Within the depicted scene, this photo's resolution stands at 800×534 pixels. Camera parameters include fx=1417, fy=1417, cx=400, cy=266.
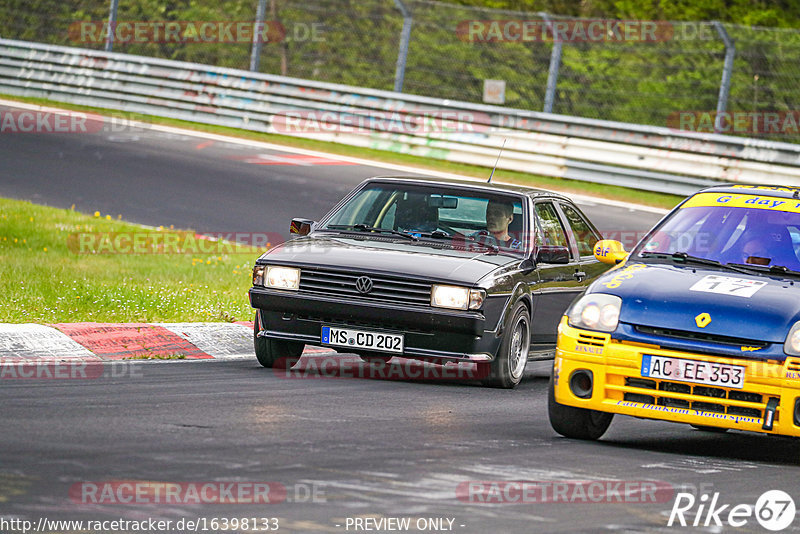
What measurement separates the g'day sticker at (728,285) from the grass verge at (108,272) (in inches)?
205

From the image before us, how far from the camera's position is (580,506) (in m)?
6.20

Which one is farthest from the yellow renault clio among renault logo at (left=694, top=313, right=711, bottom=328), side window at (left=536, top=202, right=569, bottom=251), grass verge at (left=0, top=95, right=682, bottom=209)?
grass verge at (left=0, top=95, right=682, bottom=209)

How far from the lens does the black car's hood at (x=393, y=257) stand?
980 cm

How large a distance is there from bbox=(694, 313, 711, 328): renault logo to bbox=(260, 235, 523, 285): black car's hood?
2408 millimetres

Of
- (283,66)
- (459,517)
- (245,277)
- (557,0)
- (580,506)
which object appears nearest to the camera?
(459,517)

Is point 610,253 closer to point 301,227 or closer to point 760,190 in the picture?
point 760,190

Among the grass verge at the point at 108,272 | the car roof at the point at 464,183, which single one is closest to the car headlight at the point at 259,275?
the car roof at the point at 464,183

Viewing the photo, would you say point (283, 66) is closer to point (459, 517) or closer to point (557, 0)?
point (557, 0)

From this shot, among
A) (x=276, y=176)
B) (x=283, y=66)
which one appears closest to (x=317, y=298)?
(x=276, y=176)

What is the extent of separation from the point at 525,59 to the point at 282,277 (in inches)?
616

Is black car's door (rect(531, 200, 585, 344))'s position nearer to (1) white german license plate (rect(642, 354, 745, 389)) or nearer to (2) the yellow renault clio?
(2) the yellow renault clio

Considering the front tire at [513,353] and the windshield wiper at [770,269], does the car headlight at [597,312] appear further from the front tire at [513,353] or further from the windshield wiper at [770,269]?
the front tire at [513,353]

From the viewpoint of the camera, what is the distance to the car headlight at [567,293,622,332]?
775 cm

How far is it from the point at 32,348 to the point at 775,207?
5136mm
